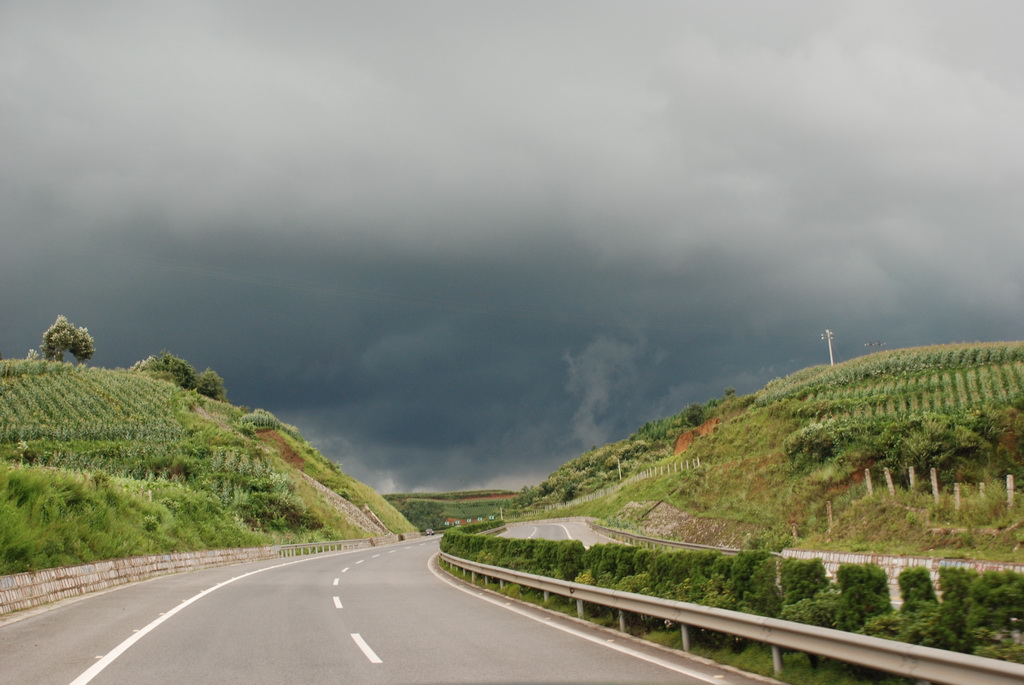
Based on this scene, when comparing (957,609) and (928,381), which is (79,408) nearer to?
(928,381)

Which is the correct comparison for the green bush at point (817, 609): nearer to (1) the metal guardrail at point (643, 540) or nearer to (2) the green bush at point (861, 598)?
(2) the green bush at point (861, 598)

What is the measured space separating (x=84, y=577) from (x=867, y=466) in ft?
119

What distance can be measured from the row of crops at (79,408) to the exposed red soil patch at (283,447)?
11.8 meters

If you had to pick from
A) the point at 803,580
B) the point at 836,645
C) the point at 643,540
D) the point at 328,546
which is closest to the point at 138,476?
the point at 328,546

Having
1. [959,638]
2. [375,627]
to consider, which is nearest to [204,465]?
[375,627]

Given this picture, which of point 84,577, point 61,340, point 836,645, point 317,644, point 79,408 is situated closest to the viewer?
point 836,645

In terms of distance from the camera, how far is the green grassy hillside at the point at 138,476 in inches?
872

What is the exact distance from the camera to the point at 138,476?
5112 cm

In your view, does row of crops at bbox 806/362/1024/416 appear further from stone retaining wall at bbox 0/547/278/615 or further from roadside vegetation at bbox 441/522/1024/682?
stone retaining wall at bbox 0/547/278/615

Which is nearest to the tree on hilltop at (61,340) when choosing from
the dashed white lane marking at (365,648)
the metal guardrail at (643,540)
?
the metal guardrail at (643,540)

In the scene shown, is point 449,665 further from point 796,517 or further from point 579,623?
point 796,517

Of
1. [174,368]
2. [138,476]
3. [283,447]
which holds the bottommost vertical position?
[138,476]

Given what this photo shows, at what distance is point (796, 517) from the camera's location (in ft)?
140

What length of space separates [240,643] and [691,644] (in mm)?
6419
